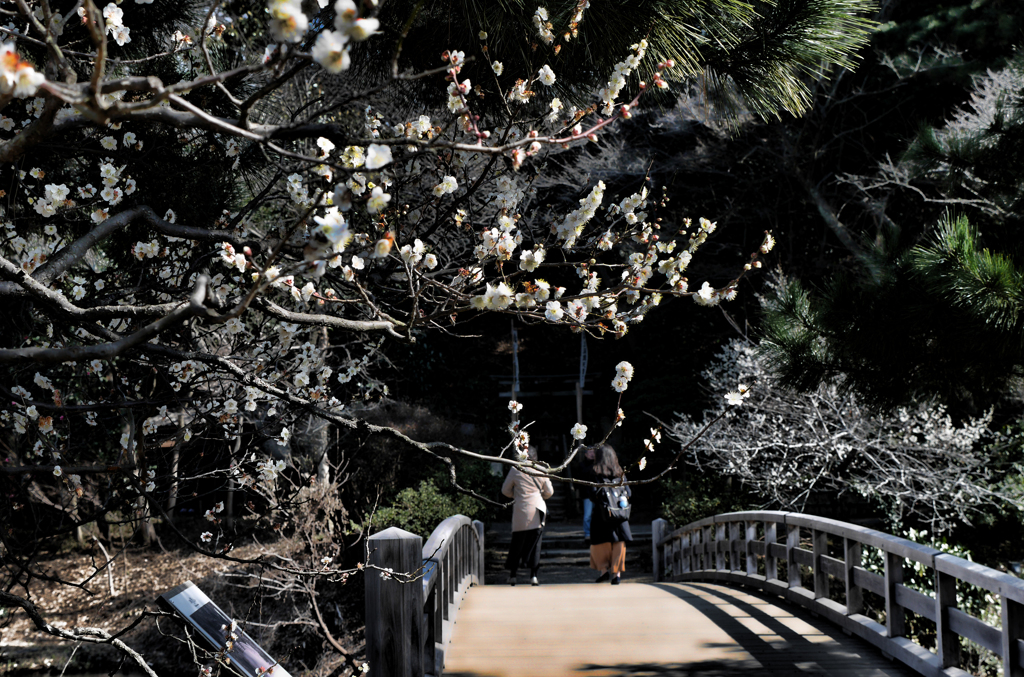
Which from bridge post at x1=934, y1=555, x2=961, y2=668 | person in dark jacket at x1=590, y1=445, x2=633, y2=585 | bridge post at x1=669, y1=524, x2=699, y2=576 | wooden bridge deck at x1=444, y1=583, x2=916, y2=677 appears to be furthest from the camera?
bridge post at x1=669, y1=524, x2=699, y2=576

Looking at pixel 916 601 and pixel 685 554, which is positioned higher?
pixel 916 601

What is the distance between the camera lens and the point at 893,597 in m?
4.12

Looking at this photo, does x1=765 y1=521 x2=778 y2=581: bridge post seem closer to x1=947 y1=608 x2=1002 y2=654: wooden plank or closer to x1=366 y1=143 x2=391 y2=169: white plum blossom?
x1=947 y1=608 x2=1002 y2=654: wooden plank

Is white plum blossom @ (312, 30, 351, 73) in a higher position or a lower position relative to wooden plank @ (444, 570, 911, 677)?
higher

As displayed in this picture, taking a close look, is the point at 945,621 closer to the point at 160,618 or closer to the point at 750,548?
the point at 750,548

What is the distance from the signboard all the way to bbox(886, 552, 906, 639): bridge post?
137 inches

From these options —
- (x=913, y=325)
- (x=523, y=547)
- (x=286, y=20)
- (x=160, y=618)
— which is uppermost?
(x=286, y=20)

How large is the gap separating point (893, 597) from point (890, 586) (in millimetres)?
60

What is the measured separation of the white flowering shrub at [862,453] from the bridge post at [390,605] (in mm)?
5738

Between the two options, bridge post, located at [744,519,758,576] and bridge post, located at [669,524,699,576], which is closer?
Answer: bridge post, located at [744,519,758,576]

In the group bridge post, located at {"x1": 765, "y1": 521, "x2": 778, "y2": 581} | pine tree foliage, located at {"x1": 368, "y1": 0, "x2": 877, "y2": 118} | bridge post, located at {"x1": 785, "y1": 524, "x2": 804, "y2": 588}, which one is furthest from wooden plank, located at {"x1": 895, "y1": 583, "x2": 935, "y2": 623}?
pine tree foliage, located at {"x1": 368, "y1": 0, "x2": 877, "y2": 118}

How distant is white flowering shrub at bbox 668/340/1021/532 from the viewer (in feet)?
27.3

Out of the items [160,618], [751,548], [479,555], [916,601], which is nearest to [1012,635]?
[916,601]

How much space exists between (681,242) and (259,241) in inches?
453
